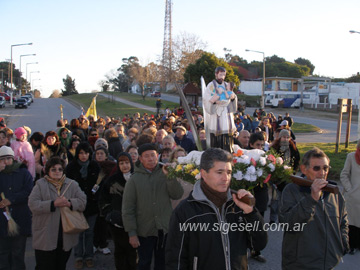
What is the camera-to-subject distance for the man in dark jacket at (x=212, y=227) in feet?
9.00

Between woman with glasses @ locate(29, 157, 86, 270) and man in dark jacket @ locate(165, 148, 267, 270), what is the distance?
7.32ft

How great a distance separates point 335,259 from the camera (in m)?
3.23

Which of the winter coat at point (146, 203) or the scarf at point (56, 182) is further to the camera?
the scarf at point (56, 182)

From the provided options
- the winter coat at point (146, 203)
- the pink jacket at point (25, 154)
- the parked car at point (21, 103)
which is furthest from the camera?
the parked car at point (21, 103)

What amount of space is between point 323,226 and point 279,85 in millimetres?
65846

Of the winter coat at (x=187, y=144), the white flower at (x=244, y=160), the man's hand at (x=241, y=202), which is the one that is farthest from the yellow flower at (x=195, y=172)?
the winter coat at (x=187, y=144)

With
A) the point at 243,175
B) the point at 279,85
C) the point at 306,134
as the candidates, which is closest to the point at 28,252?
the point at 243,175

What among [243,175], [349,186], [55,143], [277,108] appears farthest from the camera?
[277,108]

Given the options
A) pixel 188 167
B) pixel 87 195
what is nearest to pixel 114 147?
pixel 87 195

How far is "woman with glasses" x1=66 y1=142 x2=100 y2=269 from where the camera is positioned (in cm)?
548

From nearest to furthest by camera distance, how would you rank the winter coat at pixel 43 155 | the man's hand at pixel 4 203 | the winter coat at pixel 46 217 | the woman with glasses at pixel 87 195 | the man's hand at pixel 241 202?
the man's hand at pixel 241 202 < the winter coat at pixel 46 217 < the man's hand at pixel 4 203 < the woman with glasses at pixel 87 195 < the winter coat at pixel 43 155

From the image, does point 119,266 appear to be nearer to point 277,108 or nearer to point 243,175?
point 243,175

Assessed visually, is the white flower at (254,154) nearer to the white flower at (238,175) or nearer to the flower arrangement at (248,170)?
the flower arrangement at (248,170)

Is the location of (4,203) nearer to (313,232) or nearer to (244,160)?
(244,160)
